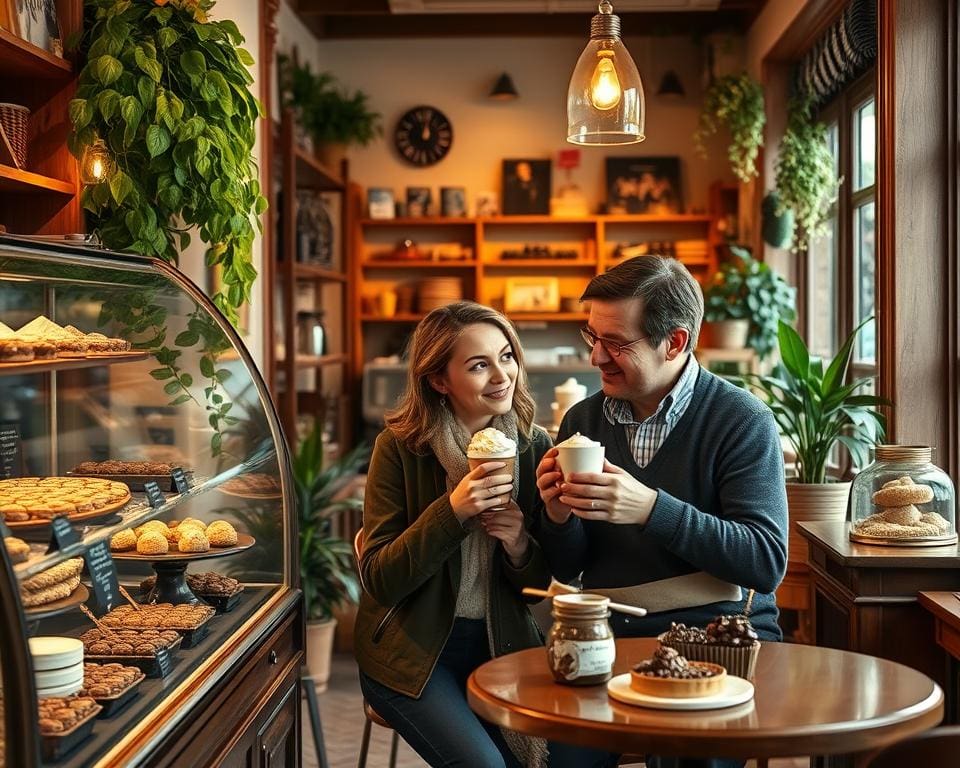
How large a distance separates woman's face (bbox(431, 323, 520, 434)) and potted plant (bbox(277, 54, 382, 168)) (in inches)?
167

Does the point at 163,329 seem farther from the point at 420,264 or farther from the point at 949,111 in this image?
the point at 420,264

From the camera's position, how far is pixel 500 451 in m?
2.40

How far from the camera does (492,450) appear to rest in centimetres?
A: 239

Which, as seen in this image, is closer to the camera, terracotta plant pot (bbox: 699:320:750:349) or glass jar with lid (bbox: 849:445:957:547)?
glass jar with lid (bbox: 849:445:957:547)

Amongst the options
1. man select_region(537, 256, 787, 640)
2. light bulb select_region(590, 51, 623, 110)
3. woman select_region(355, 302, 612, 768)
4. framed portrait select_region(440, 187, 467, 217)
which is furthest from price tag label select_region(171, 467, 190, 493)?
framed portrait select_region(440, 187, 467, 217)

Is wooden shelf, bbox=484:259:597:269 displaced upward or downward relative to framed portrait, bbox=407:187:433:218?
downward

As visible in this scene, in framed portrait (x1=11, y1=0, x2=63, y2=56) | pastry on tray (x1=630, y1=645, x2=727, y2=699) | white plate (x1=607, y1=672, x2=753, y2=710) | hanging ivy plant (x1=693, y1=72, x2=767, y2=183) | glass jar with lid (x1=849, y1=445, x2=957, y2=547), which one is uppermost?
hanging ivy plant (x1=693, y1=72, x2=767, y2=183)

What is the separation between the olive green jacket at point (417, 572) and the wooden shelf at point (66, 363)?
600 mm

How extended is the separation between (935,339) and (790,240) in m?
2.26

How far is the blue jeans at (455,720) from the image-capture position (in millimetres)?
2455

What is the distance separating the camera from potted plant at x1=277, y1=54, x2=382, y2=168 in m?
6.63

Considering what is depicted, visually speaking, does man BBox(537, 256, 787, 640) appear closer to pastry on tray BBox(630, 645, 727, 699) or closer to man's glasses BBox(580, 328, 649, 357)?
man's glasses BBox(580, 328, 649, 357)

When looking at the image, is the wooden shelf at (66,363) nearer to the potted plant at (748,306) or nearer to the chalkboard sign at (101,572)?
the chalkboard sign at (101,572)

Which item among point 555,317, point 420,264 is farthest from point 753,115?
point 420,264
